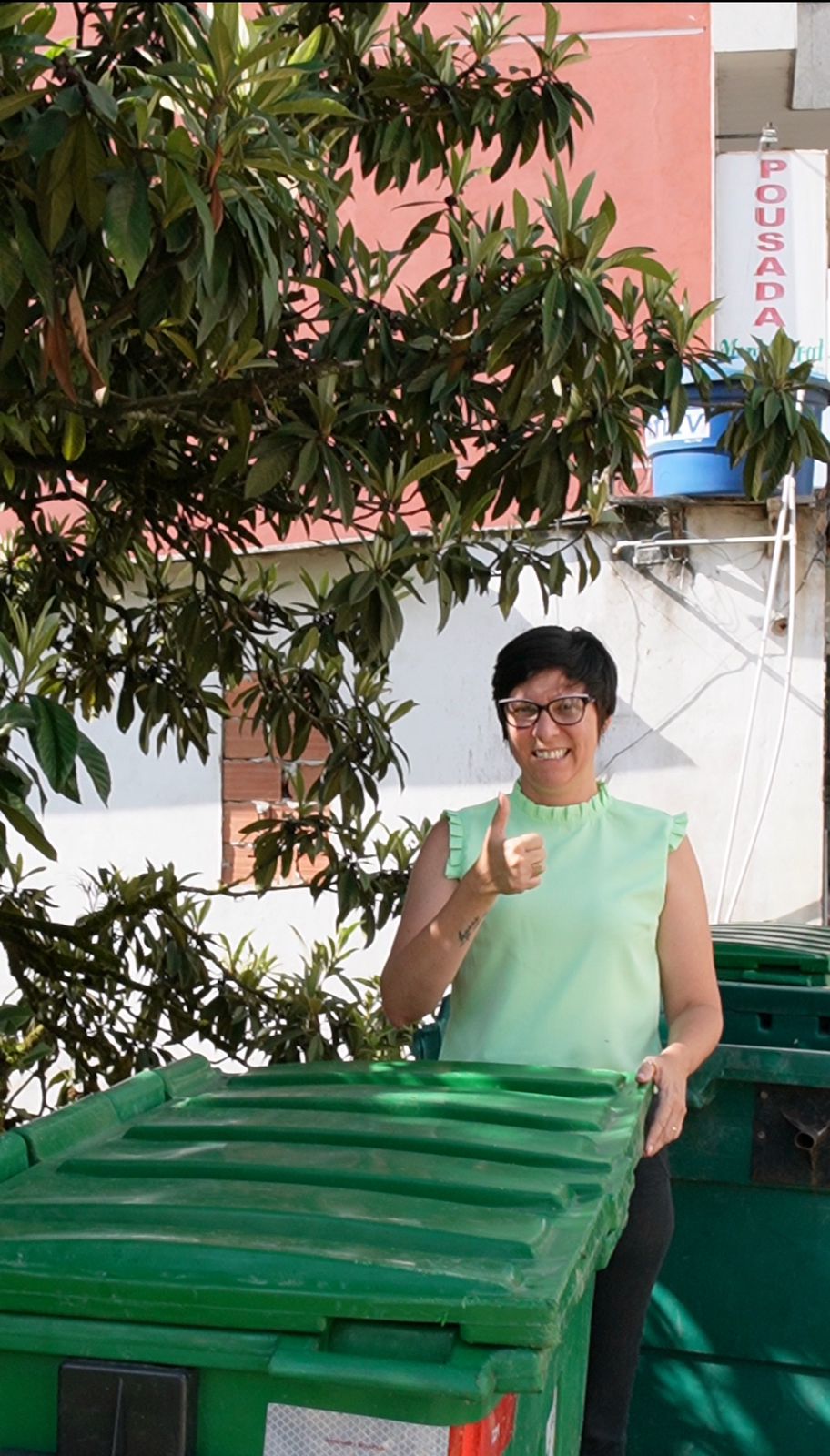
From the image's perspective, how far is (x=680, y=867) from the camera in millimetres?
2785

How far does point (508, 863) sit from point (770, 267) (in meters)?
6.55

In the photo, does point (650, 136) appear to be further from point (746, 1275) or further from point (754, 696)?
point (746, 1275)

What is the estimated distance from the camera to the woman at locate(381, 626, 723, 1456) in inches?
103

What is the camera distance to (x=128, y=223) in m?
2.09

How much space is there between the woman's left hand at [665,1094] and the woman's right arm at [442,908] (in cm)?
33

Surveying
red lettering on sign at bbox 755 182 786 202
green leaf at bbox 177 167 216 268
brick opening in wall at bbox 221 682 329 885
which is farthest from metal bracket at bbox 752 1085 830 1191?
red lettering on sign at bbox 755 182 786 202

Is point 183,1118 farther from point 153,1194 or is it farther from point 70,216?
point 70,216

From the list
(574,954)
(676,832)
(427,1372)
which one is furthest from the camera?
(676,832)

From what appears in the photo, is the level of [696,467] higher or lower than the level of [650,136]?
lower

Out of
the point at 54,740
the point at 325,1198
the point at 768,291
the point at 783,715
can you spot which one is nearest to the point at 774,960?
the point at 54,740

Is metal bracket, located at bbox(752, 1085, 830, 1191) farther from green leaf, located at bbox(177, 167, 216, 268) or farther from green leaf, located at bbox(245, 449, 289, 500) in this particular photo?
green leaf, located at bbox(177, 167, 216, 268)

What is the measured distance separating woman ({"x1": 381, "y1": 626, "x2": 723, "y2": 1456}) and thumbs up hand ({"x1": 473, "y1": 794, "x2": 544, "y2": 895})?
0.14 feet

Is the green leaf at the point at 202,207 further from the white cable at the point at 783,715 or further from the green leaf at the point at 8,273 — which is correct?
the white cable at the point at 783,715

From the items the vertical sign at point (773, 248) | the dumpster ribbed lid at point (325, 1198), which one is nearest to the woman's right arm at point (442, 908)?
the dumpster ribbed lid at point (325, 1198)
